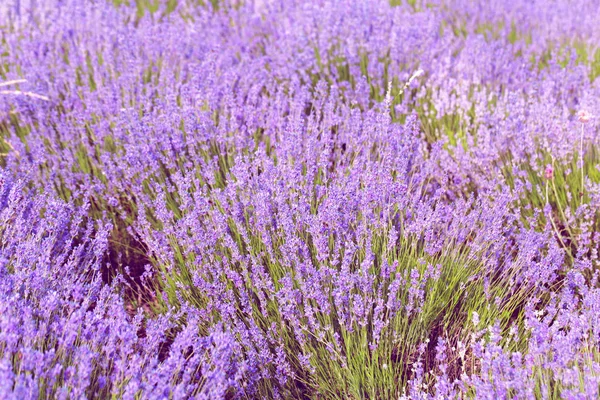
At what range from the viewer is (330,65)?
3531 millimetres

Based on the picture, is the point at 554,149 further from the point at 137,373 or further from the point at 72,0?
the point at 72,0

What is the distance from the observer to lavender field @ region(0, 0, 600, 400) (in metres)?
1.83

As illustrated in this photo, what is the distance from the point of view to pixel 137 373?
1.75m

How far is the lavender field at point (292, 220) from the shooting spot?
6.02ft

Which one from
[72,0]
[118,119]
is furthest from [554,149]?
[72,0]

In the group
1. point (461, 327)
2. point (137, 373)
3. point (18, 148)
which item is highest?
point (18, 148)

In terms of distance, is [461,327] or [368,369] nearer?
[368,369]

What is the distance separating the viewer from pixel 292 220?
7.43ft

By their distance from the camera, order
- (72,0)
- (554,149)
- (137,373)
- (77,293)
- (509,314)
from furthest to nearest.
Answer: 1. (72,0)
2. (554,149)
3. (509,314)
4. (77,293)
5. (137,373)

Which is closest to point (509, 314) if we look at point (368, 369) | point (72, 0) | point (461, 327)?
point (461, 327)

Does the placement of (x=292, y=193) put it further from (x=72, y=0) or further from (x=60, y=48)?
(x=72, y=0)

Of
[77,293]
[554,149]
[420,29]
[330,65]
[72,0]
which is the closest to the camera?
[77,293]

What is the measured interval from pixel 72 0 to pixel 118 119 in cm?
186

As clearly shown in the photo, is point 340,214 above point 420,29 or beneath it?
beneath
